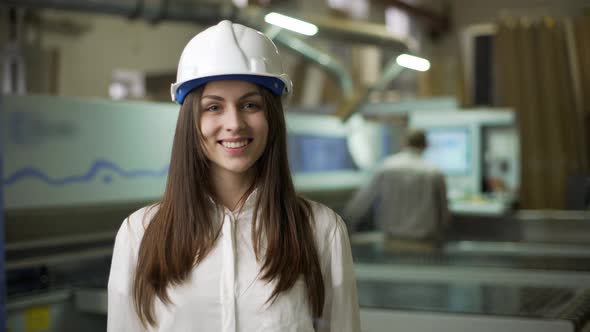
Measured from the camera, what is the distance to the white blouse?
120 centimetres

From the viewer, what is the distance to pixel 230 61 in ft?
4.00

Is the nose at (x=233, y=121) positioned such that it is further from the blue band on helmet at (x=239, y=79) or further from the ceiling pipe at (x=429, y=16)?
the ceiling pipe at (x=429, y=16)

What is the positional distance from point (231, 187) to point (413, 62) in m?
3.47

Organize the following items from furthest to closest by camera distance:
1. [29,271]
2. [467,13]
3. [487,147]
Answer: [467,13], [487,147], [29,271]

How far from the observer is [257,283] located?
4.00 ft

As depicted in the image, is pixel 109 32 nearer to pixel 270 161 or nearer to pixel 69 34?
pixel 69 34

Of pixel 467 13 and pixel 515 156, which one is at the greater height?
pixel 467 13

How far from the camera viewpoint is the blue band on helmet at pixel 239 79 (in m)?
1.22

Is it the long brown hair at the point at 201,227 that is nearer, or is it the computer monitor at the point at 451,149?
the long brown hair at the point at 201,227

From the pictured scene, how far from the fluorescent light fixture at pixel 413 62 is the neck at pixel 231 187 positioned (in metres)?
3.43

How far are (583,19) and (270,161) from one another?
6.16 m

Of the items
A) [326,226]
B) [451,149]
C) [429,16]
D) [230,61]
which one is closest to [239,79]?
[230,61]

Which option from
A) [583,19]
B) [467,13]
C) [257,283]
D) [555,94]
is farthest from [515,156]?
[257,283]

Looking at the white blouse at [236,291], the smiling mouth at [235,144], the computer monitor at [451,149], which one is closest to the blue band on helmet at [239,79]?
the smiling mouth at [235,144]
